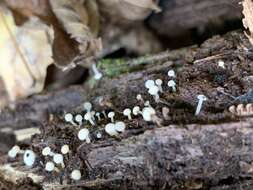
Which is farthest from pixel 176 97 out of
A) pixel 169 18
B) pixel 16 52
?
pixel 16 52

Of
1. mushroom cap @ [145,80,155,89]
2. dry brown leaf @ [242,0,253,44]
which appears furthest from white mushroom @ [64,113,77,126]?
dry brown leaf @ [242,0,253,44]

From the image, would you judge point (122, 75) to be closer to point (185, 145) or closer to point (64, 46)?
point (64, 46)

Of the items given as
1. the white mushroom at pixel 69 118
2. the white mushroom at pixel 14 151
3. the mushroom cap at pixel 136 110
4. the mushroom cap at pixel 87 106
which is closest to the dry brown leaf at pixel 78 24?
the mushroom cap at pixel 87 106

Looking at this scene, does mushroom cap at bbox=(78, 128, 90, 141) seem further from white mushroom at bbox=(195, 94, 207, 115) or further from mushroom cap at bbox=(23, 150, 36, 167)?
white mushroom at bbox=(195, 94, 207, 115)

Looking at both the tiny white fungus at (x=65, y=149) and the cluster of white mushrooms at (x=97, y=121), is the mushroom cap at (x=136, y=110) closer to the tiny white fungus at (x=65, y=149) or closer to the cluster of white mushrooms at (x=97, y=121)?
the cluster of white mushrooms at (x=97, y=121)

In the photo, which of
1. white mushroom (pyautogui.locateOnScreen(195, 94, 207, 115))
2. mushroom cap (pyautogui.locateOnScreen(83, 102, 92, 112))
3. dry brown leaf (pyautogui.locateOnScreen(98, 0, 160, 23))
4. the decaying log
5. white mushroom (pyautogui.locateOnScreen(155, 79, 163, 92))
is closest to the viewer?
the decaying log
